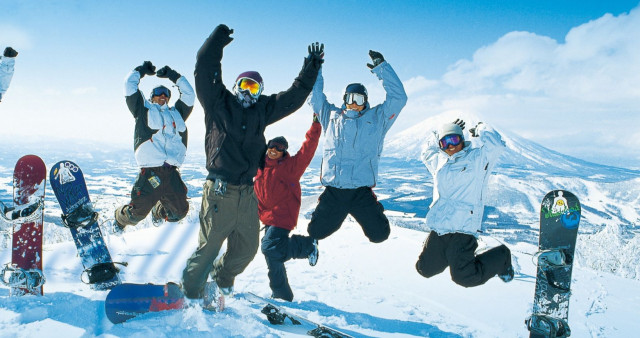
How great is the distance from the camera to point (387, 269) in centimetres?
783

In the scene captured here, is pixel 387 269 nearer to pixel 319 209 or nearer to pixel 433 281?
pixel 433 281

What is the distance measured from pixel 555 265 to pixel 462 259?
115cm

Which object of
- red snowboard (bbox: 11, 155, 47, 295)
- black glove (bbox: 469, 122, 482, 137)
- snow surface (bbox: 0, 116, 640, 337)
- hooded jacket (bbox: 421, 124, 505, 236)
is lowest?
snow surface (bbox: 0, 116, 640, 337)

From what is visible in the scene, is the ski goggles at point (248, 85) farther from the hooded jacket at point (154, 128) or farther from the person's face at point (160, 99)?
the person's face at point (160, 99)

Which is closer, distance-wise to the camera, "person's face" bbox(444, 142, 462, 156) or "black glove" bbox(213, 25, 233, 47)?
"black glove" bbox(213, 25, 233, 47)

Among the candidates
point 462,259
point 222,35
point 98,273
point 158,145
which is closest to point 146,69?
point 158,145

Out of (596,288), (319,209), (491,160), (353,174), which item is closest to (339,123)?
(353,174)

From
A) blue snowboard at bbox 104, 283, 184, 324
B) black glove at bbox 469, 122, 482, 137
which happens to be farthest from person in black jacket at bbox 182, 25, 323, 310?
black glove at bbox 469, 122, 482, 137

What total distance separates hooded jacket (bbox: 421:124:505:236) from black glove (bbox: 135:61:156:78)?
4.77 meters

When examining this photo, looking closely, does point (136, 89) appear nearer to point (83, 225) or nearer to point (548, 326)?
point (83, 225)

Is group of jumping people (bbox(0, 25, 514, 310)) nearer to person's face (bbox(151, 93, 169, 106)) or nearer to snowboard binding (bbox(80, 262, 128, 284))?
person's face (bbox(151, 93, 169, 106))

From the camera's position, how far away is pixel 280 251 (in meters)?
5.11

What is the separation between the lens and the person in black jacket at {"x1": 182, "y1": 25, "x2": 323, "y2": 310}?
3.85 metres

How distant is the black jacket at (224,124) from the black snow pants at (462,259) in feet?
9.27
